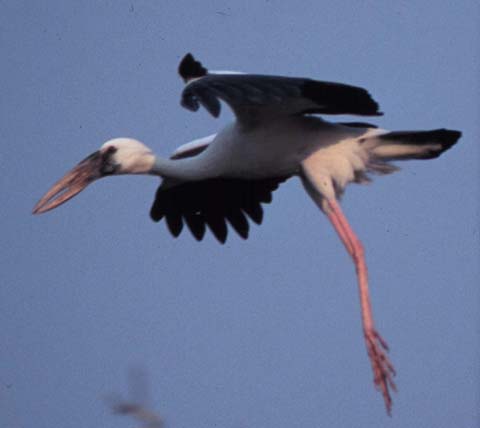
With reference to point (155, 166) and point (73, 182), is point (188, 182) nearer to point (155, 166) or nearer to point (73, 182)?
point (155, 166)

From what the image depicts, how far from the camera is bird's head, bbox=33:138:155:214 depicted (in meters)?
7.93

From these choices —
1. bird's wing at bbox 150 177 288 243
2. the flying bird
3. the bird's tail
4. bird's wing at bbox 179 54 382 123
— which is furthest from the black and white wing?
bird's wing at bbox 179 54 382 123

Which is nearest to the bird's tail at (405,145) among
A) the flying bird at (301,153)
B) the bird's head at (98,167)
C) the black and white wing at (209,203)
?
the flying bird at (301,153)

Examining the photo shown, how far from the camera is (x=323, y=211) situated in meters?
7.95

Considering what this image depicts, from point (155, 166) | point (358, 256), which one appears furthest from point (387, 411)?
point (155, 166)

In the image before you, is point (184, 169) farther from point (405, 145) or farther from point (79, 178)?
point (405, 145)

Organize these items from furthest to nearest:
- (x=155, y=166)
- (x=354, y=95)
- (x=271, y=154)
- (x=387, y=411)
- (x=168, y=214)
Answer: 1. (x=168, y=214)
2. (x=155, y=166)
3. (x=271, y=154)
4. (x=354, y=95)
5. (x=387, y=411)

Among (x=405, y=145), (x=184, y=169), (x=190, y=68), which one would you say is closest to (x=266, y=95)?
(x=190, y=68)

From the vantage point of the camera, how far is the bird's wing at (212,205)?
885cm

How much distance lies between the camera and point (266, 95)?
22.1 feet

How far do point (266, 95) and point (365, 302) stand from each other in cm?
192

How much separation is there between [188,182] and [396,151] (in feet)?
6.50

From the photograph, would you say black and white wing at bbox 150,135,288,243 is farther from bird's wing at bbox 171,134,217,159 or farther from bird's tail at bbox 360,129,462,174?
bird's tail at bbox 360,129,462,174

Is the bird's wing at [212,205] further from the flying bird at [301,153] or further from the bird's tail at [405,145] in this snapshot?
the bird's tail at [405,145]
